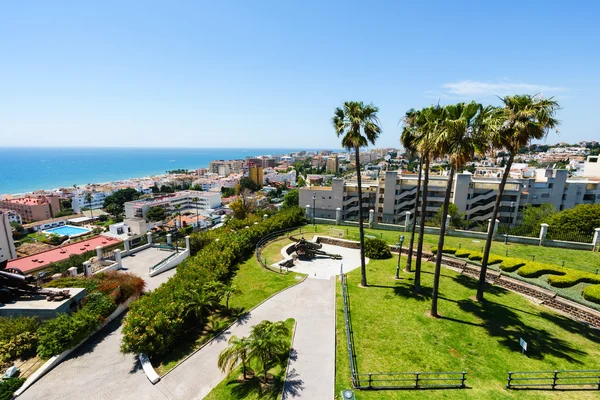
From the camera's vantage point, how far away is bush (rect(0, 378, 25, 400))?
36.6 ft

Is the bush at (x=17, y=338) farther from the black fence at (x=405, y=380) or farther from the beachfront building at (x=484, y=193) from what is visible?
the beachfront building at (x=484, y=193)

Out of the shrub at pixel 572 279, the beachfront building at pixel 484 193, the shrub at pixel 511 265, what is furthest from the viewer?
the beachfront building at pixel 484 193

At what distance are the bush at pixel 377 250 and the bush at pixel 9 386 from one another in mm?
21365

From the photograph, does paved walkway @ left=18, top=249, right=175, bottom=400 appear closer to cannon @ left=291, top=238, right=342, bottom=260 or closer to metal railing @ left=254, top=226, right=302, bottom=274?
metal railing @ left=254, top=226, right=302, bottom=274

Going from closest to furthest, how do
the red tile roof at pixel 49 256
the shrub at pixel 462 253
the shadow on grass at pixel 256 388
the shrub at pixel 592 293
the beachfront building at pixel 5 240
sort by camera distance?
the shadow on grass at pixel 256 388 < the shrub at pixel 592 293 < the beachfront building at pixel 5 240 < the shrub at pixel 462 253 < the red tile roof at pixel 49 256

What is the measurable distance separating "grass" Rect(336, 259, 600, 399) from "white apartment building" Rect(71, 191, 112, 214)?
133 m

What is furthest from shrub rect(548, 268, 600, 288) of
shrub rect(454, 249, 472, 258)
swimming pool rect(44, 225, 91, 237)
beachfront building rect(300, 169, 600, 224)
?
swimming pool rect(44, 225, 91, 237)

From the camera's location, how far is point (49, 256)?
4078 cm

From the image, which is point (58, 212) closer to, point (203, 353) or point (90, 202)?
point (90, 202)

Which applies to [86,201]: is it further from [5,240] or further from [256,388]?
[256,388]

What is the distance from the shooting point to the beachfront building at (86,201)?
111375 mm

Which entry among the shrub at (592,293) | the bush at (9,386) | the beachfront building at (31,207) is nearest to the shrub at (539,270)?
the shrub at (592,293)

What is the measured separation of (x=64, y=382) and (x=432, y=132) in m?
19.9

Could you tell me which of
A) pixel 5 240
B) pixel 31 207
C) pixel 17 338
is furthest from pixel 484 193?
pixel 31 207
